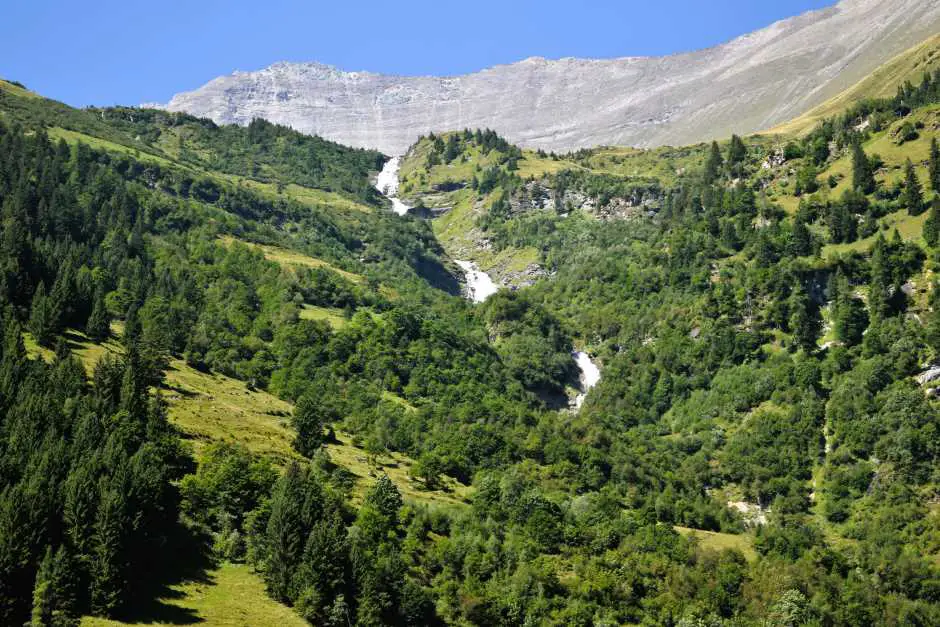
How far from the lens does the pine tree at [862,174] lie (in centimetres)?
19075

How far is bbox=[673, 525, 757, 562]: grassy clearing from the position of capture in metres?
121

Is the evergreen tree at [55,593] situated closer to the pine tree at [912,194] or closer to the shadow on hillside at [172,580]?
the shadow on hillside at [172,580]

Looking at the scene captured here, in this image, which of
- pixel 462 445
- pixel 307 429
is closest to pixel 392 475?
pixel 307 429

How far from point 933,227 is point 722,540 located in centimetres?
8491

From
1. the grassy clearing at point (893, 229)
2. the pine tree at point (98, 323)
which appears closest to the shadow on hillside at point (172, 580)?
the pine tree at point (98, 323)

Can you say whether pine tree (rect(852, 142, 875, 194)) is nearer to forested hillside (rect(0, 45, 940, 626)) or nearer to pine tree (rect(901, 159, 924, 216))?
forested hillside (rect(0, 45, 940, 626))

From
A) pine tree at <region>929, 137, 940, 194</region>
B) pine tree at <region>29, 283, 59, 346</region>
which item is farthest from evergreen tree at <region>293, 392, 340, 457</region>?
pine tree at <region>929, 137, 940, 194</region>

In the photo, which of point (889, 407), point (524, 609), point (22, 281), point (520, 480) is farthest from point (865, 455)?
point (22, 281)

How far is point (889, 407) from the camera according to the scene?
5684 inches

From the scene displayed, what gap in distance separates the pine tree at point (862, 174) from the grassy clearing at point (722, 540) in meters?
97.0

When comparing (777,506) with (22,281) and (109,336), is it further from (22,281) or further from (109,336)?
(22,281)

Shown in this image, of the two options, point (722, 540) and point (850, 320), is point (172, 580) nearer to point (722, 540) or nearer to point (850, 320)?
point (722, 540)

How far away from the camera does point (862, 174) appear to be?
192m

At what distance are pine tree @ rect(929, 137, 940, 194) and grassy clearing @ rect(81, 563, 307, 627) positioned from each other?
164 m
